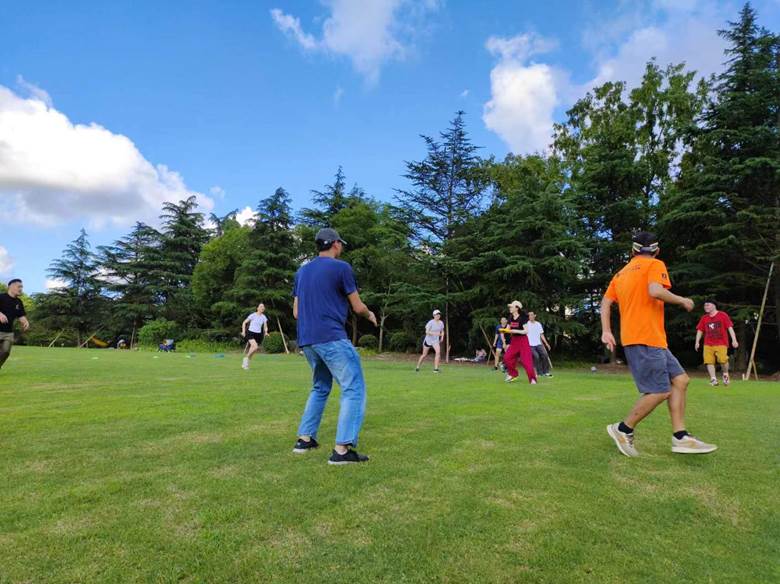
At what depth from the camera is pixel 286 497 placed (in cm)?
330

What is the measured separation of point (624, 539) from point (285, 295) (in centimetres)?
3767

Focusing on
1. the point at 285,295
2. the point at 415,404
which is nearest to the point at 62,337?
the point at 285,295

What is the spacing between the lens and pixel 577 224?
84.3 ft

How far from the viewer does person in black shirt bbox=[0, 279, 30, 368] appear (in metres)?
10.1

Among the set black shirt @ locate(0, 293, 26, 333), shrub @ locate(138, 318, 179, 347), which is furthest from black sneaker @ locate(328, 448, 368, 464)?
shrub @ locate(138, 318, 179, 347)

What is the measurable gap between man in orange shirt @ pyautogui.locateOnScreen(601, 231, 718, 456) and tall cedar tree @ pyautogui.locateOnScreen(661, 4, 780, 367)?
1767 cm

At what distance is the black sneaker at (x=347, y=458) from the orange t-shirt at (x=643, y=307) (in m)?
2.71

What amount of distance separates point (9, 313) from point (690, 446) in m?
11.9

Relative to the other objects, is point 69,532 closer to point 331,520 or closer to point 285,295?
point 331,520

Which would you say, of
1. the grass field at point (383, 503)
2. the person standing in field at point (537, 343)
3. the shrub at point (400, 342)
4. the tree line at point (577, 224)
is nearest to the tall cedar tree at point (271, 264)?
the tree line at point (577, 224)

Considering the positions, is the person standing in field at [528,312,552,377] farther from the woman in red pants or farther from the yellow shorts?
the yellow shorts

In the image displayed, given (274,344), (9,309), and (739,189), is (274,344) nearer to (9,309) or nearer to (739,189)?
(9,309)

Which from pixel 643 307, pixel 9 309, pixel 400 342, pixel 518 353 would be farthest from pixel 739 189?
pixel 9 309

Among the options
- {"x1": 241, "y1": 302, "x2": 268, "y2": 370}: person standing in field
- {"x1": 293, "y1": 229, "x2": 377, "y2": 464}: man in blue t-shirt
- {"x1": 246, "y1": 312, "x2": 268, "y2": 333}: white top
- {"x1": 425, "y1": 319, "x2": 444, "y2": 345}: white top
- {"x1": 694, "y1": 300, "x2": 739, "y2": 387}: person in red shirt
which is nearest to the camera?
{"x1": 293, "y1": 229, "x2": 377, "y2": 464}: man in blue t-shirt
